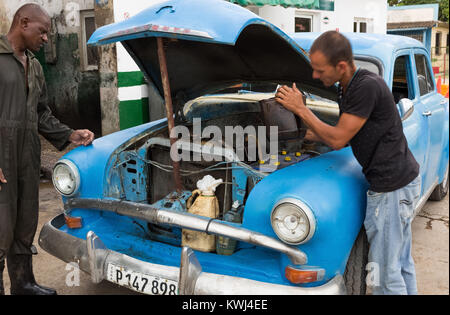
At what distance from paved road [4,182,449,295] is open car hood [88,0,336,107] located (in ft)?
4.80

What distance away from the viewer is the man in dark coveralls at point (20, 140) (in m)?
2.55

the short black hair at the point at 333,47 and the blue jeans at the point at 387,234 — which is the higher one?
the short black hair at the point at 333,47

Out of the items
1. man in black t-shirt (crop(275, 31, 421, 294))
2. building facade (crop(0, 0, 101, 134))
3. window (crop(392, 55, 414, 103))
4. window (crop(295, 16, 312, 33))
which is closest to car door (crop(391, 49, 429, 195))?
window (crop(392, 55, 414, 103))

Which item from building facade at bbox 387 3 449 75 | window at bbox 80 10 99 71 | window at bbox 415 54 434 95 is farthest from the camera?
building facade at bbox 387 3 449 75

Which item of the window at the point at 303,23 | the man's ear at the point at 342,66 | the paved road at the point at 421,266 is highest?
the window at the point at 303,23

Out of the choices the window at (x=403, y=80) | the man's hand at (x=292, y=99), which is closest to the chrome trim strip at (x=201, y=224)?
the man's hand at (x=292, y=99)

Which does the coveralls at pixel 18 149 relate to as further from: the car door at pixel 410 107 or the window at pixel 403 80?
the window at pixel 403 80

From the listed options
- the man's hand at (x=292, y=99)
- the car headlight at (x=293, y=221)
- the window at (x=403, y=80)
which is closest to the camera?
the car headlight at (x=293, y=221)

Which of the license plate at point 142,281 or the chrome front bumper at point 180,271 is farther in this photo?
the license plate at point 142,281

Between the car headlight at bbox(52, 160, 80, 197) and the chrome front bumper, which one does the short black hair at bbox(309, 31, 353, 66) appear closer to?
the chrome front bumper

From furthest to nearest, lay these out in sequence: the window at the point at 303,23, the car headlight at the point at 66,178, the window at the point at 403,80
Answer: the window at the point at 303,23 → the window at the point at 403,80 → the car headlight at the point at 66,178

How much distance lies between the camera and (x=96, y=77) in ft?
25.5

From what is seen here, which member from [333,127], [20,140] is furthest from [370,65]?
[20,140]

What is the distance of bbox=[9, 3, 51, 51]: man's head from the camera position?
254 cm
